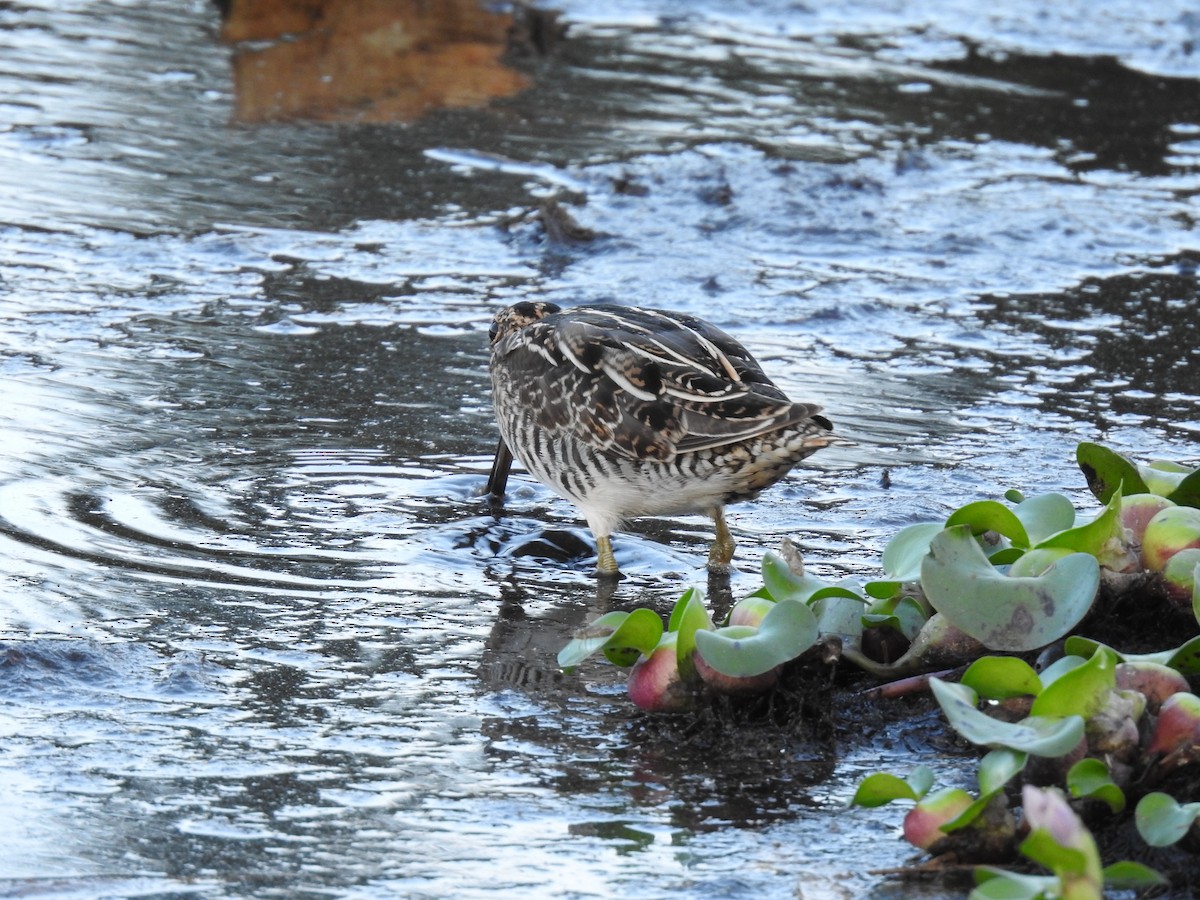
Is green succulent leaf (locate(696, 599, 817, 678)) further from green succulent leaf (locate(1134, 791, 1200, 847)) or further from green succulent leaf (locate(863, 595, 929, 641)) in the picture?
green succulent leaf (locate(1134, 791, 1200, 847))

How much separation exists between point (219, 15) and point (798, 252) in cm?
610

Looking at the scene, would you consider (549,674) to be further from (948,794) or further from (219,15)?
(219,15)

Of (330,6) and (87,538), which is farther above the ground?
(330,6)

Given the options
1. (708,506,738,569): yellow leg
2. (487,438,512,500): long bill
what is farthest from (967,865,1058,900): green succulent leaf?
(487,438,512,500): long bill

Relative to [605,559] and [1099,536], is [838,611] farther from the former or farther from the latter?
[605,559]

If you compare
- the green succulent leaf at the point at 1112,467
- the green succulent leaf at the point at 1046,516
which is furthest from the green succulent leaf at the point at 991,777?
the green succulent leaf at the point at 1112,467

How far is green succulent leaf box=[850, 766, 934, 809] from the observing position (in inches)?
139

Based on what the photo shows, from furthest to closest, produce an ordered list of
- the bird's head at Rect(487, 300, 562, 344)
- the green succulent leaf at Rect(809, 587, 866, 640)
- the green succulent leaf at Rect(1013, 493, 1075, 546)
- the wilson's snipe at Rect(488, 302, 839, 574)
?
1. the bird's head at Rect(487, 300, 562, 344)
2. the wilson's snipe at Rect(488, 302, 839, 574)
3. the green succulent leaf at Rect(1013, 493, 1075, 546)
4. the green succulent leaf at Rect(809, 587, 866, 640)

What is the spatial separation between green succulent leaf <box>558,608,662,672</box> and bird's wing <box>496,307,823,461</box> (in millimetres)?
1329

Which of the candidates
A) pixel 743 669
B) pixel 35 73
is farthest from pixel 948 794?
pixel 35 73

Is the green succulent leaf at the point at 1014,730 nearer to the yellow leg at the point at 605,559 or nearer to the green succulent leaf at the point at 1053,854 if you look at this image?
the green succulent leaf at the point at 1053,854

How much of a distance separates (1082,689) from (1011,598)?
520 mm

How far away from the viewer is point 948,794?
3.41 meters

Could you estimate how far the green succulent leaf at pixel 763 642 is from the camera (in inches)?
155
